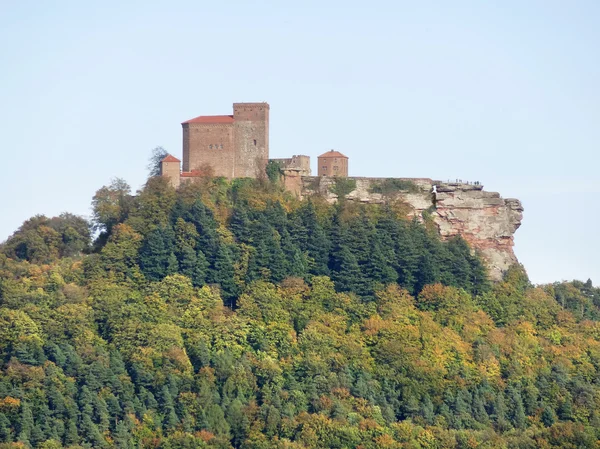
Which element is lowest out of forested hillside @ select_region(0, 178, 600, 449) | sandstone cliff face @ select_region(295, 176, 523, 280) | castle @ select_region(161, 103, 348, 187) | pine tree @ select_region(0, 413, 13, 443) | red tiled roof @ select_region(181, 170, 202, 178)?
pine tree @ select_region(0, 413, 13, 443)

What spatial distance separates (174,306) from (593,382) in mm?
18773

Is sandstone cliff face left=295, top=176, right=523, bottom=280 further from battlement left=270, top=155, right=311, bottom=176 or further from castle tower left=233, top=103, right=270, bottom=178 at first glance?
castle tower left=233, top=103, right=270, bottom=178

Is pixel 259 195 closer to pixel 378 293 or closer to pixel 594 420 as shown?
pixel 378 293

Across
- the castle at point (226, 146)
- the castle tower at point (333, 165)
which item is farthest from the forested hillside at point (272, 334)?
the castle tower at point (333, 165)

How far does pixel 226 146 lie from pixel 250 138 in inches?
48.9

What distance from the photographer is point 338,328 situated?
85.4m

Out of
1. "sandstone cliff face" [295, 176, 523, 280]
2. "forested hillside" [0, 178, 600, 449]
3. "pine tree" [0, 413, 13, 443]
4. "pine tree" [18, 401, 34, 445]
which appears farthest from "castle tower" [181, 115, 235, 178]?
"pine tree" [0, 413, 13, 443]

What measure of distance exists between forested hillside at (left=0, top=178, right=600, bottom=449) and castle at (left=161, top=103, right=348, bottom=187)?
803 mm

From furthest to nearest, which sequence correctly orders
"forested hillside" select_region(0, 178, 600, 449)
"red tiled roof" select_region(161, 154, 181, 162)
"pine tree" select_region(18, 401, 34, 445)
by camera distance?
1. "red tiled roof" select_region(161, 154, 181, 162)
2. "forested hillside" select_region(0, 178, 600, 449)
3. "pine tree" select_region(18, 401, 34, 445)

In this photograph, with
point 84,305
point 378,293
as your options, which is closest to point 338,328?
point 378,293

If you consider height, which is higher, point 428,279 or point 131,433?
point 428,279

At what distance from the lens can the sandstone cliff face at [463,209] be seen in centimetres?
9175

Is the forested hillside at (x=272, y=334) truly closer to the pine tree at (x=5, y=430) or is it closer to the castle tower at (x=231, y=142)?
the pine tree at (x=5, y=430)

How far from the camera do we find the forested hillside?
79188mm
